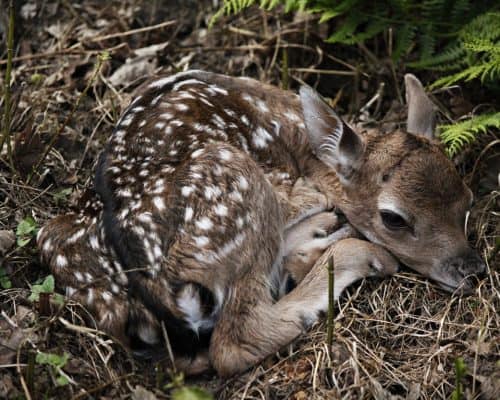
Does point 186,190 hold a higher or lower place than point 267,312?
higher

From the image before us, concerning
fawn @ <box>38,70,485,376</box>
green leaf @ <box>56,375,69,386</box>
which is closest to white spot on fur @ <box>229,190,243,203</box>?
fawn @ <box>38,70,485,376</box>

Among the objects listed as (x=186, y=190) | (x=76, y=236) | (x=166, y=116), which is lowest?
(x=76, y=236)

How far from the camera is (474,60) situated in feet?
16.2

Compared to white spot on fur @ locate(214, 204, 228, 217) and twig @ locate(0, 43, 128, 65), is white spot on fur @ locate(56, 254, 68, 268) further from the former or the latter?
twig @ locate(0, 43, 128, 65)

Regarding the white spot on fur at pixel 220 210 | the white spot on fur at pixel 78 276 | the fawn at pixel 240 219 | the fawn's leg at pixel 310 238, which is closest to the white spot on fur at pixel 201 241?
the fawn at pixel 240 219

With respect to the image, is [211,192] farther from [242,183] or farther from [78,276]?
[78,276]

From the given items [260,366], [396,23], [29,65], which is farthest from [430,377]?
[29,65]

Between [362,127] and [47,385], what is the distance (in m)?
2.88

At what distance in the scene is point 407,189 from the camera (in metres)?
4.16

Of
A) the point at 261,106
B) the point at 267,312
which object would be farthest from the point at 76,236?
the point at 261,106

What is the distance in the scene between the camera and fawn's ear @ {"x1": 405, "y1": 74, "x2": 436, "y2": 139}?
4.63 meters

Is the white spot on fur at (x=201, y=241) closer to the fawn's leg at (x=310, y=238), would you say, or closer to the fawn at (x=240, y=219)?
the fawn at (x=240, y=219)

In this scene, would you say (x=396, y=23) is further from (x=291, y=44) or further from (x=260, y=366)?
(x=260, y=366)

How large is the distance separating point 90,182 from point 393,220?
1867 millimetres
